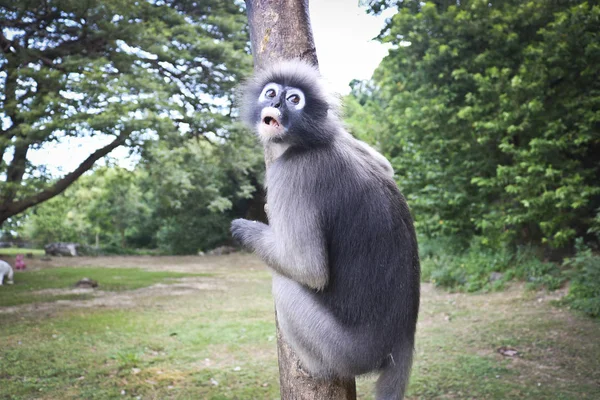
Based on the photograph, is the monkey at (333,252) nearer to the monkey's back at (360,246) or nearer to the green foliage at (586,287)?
the monkey's back at (360,246)

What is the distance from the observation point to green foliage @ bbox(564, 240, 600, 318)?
6.69 metres

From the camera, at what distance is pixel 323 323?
89.0 inches

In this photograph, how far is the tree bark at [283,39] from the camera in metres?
2.33

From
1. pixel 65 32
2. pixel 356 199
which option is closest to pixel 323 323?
pixel 356 199

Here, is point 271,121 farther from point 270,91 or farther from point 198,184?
point 198,184

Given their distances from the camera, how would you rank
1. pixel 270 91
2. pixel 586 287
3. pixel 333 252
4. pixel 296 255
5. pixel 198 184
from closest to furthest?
1. pixel 296 255
2. pixel 333 252
3. pixel 270 91
4. pixel 586 287
5. pixel 198 184

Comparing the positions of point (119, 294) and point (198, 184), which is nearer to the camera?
point (119, 294)

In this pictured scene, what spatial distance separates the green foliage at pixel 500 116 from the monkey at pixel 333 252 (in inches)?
266

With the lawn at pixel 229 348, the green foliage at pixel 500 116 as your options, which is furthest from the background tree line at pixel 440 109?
the lawn at pixel 229 348

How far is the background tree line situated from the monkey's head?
240 inches

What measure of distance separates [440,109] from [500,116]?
1.30 m

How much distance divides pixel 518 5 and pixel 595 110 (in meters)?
2.52

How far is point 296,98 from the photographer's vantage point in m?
2.38

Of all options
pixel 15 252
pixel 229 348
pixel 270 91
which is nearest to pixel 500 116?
pixel 229 348
